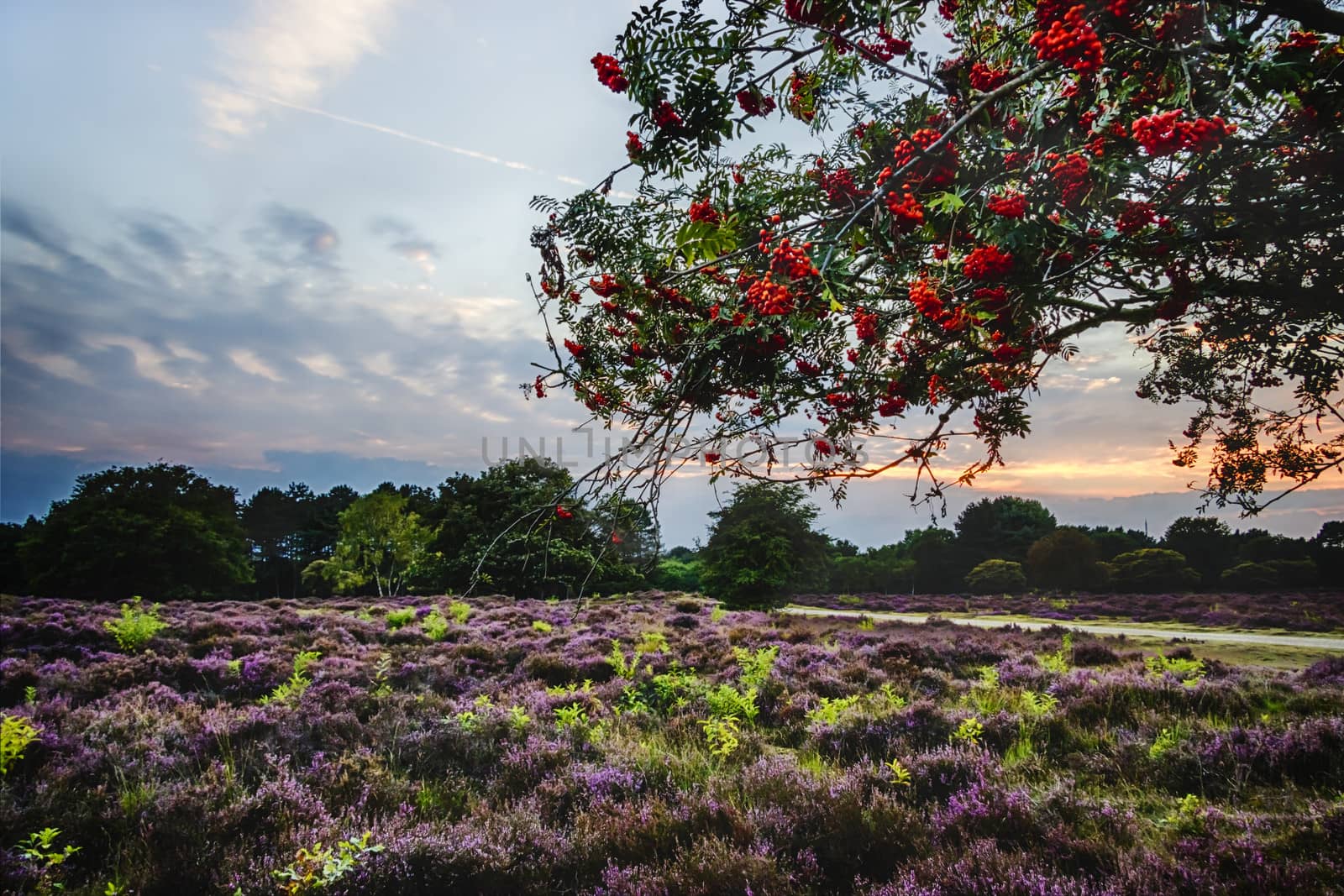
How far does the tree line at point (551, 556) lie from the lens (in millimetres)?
23312

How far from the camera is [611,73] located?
2648 millimetres

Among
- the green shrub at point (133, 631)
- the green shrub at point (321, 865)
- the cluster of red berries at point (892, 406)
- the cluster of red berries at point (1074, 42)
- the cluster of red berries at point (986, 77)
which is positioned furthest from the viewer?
the green shrub at point (133, 631)

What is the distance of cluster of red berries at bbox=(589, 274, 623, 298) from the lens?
133 inches

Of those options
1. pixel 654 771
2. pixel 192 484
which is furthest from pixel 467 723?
pixel 192 484

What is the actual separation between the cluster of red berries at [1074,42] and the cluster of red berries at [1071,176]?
360 mm

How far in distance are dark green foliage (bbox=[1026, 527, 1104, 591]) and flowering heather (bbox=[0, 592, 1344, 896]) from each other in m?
22.4

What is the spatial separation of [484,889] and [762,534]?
20443 mm

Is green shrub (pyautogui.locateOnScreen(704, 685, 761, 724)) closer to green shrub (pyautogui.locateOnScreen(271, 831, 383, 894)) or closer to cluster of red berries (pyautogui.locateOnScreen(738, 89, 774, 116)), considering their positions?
green shrub (pyautogui.locateOnScreen(271, 831, 383, 894))

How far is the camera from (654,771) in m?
4.90

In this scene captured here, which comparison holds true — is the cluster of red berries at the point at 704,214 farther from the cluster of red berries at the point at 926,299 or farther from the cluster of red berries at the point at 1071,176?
the cluster of red berries at the point at 1071,176

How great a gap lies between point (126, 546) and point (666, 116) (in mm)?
39251

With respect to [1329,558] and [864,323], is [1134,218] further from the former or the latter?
[1329,558]

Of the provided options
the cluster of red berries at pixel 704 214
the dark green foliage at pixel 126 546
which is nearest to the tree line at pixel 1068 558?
the cluster of red berries at pixel 704 214

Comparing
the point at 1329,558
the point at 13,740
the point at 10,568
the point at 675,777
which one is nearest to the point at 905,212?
the point at 675,777
